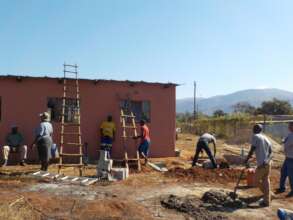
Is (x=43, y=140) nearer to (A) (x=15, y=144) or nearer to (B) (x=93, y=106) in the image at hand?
(A) (x=15, y=144)

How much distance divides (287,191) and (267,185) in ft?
7.46

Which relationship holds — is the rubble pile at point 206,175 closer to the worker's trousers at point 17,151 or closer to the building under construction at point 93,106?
the building under construction at point 93,106

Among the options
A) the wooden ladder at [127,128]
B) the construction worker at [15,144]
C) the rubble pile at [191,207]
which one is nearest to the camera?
the rubble pile at [191,207]

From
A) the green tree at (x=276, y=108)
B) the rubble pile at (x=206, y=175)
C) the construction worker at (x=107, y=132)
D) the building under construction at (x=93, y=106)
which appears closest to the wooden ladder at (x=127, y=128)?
the building under construction at (x=93, y=106)

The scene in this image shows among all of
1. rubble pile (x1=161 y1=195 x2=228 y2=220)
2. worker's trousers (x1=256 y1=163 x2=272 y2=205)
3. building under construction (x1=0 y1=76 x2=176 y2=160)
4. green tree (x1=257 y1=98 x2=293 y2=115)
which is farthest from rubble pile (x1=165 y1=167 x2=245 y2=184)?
green tree (x1=257 y1=98 x2=293 y2=115)

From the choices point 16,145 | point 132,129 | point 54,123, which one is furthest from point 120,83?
point 16,145

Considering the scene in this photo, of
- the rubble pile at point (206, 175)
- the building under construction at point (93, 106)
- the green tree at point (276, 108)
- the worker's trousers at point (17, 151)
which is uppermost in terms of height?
the green tree at point (276, 108)

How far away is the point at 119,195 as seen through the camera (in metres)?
11.5

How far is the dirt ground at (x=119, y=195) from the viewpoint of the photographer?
957cm

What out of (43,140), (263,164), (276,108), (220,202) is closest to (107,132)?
(43,140)

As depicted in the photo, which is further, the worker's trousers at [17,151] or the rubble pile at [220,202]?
the worker's trousers at [17,151]

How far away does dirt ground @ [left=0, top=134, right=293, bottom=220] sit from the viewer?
957 cm

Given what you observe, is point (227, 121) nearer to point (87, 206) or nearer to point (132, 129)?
point (132, 129)

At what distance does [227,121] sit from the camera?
36.9 m
